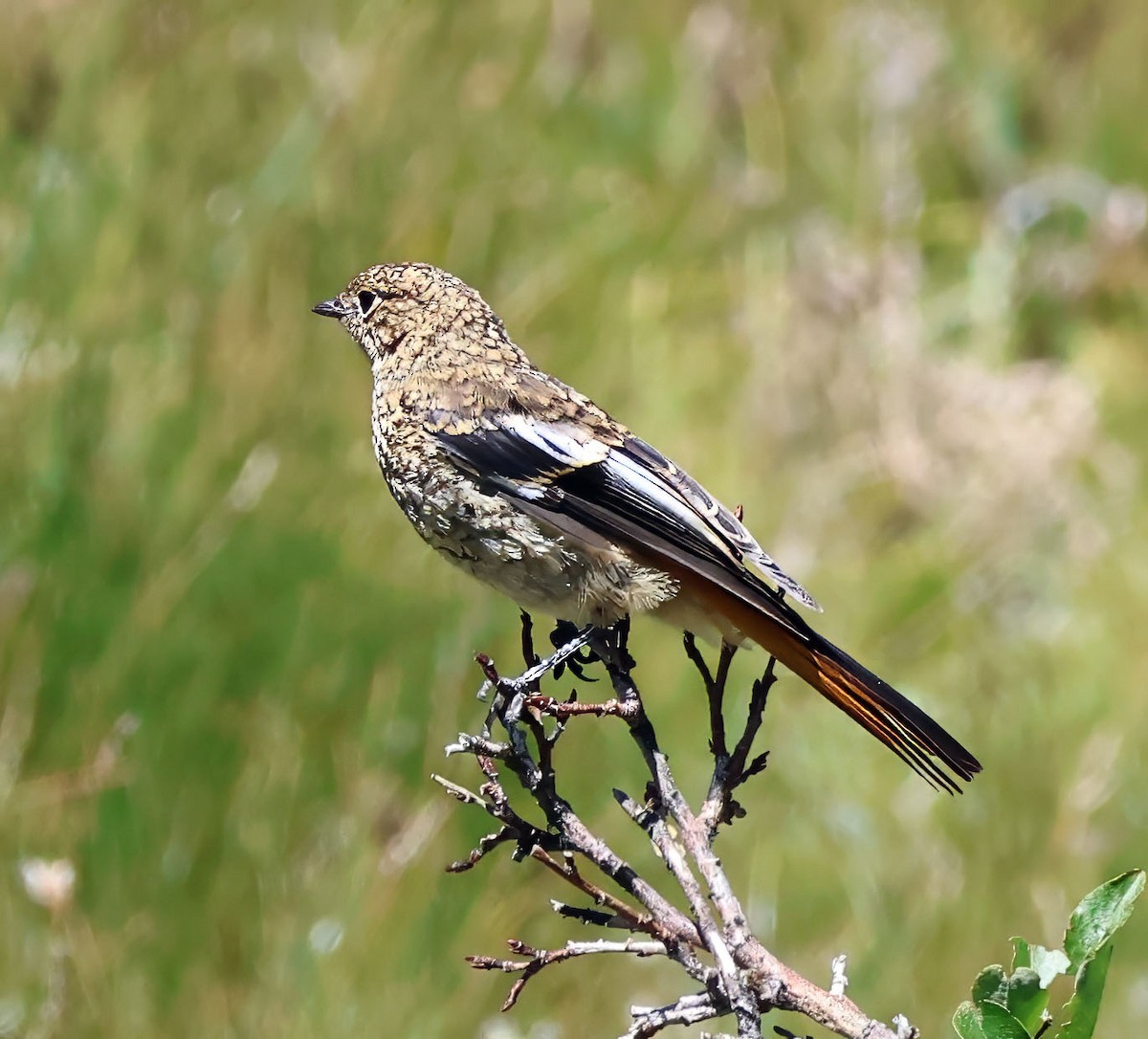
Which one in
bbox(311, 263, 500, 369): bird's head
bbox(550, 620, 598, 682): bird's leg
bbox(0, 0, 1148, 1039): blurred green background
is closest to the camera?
bbox(550, 620, 598, 682): bird's leg

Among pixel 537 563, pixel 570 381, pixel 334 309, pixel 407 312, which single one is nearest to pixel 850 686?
pixel 537 563

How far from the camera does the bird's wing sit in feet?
10.2

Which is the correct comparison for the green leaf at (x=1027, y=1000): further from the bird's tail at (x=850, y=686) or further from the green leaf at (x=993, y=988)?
the bird's tail at (x=850, y=686)

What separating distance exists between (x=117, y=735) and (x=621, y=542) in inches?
59.4

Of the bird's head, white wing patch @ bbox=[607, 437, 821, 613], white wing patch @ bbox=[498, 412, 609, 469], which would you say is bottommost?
white wing patch @ bbox=[607, 437, 821, 613]

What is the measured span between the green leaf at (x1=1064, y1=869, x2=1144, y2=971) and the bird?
3.25ft

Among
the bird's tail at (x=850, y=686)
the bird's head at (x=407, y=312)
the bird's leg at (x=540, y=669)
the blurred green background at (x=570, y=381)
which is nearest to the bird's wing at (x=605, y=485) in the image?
the bird's tail at (x=850, y=686)

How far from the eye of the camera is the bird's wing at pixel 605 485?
310 centimetres

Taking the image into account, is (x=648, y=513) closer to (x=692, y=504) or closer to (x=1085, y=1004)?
(x=692, y=504)

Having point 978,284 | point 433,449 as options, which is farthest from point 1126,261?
point 433,449

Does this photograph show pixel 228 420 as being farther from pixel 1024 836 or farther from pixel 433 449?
pixel 1024 836

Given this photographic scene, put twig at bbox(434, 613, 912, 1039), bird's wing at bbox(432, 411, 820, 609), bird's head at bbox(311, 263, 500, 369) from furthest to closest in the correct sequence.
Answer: bird's head at bbox(311, 263, 500, 369) → bird's wing at bbox(432, 411, 820, 609) → twig at bbox(434, 613, 912, 1039)

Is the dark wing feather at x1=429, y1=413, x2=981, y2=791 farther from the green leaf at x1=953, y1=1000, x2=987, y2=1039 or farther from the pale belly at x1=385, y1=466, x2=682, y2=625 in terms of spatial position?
the green leaf at x1=953, y1=1000, x2=987, y2=1039

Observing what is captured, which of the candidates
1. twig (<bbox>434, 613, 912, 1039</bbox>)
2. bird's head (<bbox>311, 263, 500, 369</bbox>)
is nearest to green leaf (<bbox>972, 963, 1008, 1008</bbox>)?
twig (<bbox>434, 613, 912, 1039</bbox>)
